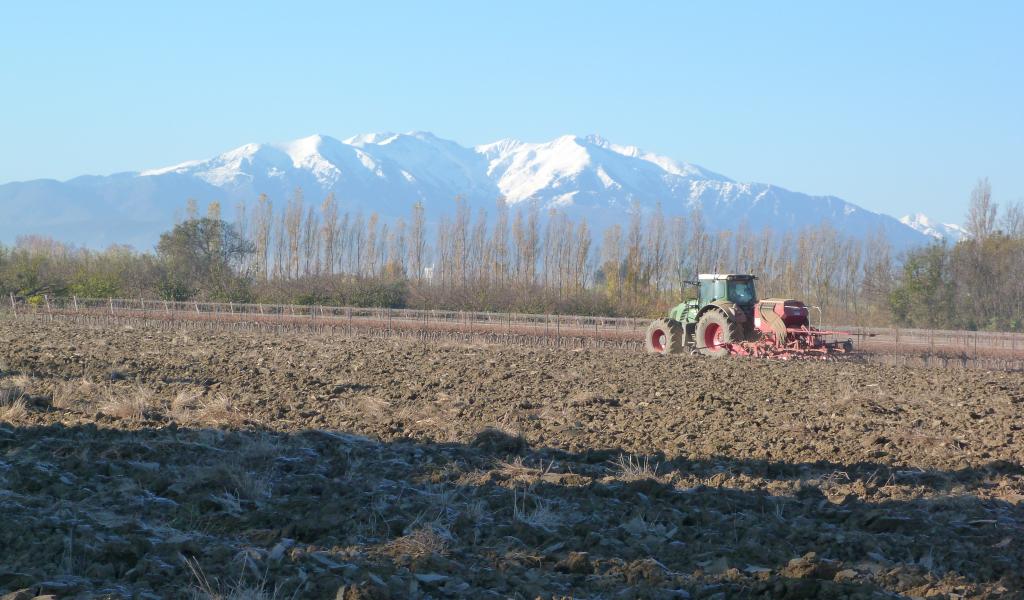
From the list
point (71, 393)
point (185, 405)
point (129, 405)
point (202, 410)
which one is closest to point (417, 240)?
point (71, 393)

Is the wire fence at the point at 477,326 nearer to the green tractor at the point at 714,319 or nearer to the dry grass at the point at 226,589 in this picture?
the green tractor at the point at 714,319

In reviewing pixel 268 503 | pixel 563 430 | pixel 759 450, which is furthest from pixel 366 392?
pixel 268 503

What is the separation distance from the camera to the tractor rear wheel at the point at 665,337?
2494cm

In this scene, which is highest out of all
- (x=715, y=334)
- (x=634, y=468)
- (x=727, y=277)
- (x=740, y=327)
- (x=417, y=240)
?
(x=417, y=240)

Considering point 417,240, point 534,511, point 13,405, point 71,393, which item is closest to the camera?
point 534,511

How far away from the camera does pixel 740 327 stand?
23141 mm

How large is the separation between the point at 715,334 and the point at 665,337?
191cm

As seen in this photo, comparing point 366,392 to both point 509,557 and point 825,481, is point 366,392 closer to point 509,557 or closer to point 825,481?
point 825,481

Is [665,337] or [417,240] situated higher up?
[417,240]

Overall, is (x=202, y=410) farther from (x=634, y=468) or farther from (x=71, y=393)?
(x=634, y=468)

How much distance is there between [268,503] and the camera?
7.77 meters

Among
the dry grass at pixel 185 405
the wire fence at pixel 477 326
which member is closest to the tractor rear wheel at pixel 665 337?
the wire fence at pixel 477 326

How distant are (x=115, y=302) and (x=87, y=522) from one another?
41837 mm

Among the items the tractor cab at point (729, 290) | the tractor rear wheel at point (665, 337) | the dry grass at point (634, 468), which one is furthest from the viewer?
the tractor rear wheel at point (665, 337)
